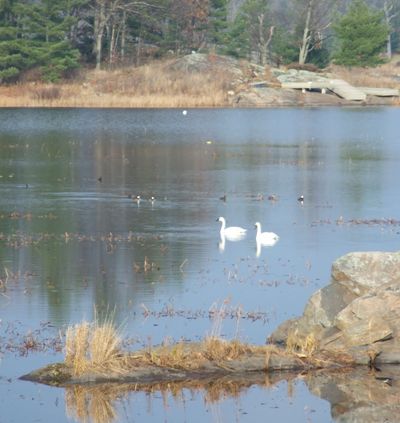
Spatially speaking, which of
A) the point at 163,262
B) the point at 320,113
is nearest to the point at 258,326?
the point at 163,262

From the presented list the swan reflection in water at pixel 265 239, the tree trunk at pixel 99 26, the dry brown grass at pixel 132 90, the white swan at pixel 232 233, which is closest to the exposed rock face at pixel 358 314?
the swan reflection in water at pixel 265 239

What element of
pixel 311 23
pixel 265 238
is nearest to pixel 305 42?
pixel 311 23

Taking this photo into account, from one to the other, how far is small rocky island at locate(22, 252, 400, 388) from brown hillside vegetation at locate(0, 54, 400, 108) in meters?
54.2

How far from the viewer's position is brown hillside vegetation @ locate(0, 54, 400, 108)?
69.4 metres

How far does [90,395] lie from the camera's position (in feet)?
40.9

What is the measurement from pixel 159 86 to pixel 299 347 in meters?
61.4

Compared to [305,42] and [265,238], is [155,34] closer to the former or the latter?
[305,42]

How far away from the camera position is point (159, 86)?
74250 millimetres

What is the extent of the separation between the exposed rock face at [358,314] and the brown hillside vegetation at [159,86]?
178 ft

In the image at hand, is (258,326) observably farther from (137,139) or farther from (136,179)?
(137,139)

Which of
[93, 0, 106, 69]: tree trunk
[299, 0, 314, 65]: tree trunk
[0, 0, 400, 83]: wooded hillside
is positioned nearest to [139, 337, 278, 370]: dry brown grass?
[0, 0, 400, 83]: wooded hillside

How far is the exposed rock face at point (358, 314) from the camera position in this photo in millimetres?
13477

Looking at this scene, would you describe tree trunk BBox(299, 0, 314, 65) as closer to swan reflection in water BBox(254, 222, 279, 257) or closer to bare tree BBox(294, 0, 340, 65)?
bare tree BBox(294, 0, 340, 65)

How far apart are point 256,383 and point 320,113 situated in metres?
54.1
